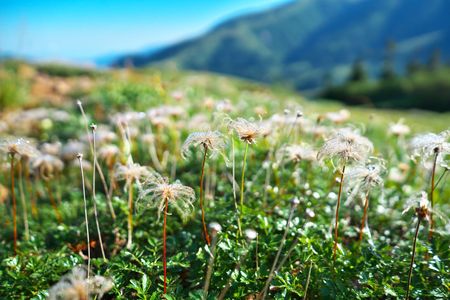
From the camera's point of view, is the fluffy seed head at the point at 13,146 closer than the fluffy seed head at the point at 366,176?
No

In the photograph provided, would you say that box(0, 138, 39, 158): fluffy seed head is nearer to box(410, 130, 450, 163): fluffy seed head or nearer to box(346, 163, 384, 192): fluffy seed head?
box(346, 163, 384, 192): fluffy seed head

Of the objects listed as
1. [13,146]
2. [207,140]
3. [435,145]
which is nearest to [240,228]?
[207,140]

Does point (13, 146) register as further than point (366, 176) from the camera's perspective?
Yes

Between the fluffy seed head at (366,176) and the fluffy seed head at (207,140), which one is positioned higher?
the fluffy seed head at (207,140)

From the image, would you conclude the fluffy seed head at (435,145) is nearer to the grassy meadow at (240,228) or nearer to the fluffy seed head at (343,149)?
the grassy meadow at (240,228)

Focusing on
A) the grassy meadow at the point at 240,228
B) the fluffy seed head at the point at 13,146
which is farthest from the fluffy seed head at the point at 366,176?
the fluffy seed head at the point at 13,146

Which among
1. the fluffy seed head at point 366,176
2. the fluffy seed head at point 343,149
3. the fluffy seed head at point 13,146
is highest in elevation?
the fluffy seed head at point 343,149

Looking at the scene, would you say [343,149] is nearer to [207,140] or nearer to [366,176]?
[366,176]

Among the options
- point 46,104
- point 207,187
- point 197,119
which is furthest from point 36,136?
point 207,187

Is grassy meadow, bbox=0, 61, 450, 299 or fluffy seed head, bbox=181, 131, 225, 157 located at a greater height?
fluffy seed head, bbox=181, 131, 225, 157

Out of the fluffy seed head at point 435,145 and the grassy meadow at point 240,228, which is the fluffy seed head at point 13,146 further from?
the fluffy seed head at point 435,145

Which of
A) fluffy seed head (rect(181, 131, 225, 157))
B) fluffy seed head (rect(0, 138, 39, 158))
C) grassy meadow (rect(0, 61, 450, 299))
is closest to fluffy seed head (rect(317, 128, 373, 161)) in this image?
grassy meadow (rect(0, 61, 450, 299))

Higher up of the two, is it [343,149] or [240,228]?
[343,149]

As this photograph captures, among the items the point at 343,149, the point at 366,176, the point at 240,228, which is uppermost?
the point at 343,149
